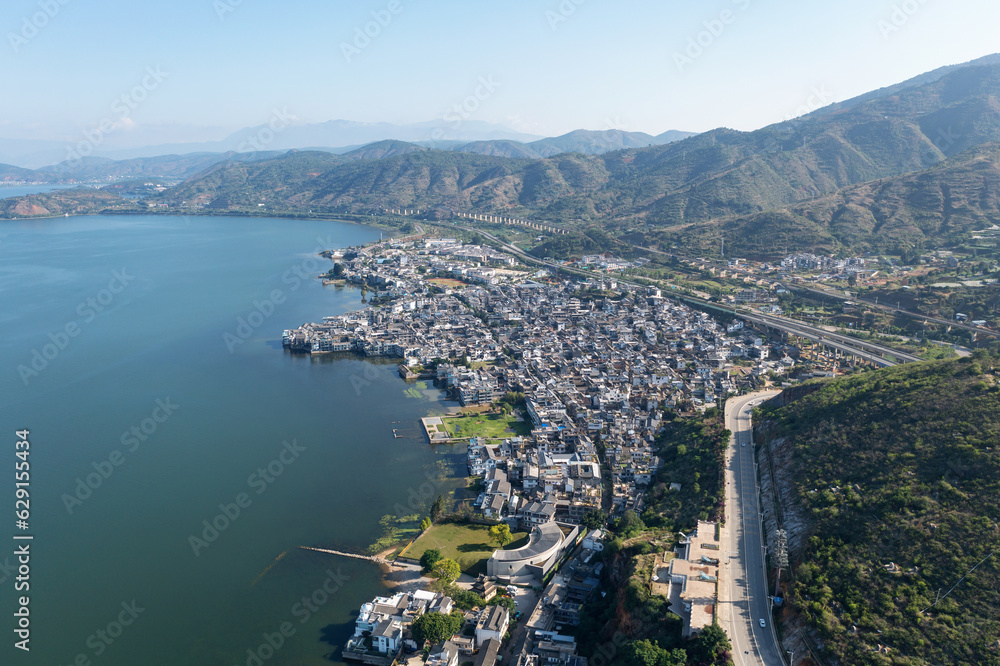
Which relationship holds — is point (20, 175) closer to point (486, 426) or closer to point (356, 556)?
point (486, 426)

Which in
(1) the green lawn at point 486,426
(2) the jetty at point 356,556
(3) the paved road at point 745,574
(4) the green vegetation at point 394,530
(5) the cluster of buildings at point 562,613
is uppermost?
(3) the paved road at point 745,574

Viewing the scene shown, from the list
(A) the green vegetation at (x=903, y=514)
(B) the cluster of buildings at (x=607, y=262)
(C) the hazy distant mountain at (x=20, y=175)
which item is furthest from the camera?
(C) the hazy distant mountain at (x=20, y=175)

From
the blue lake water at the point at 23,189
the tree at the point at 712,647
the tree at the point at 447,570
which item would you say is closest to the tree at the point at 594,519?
the tree at the point at 447,570

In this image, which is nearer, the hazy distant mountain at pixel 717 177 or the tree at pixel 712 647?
the tree at pixel 712 647

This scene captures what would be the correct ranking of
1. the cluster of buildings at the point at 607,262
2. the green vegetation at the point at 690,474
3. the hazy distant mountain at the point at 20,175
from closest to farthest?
the green vegetation at the point at 690,474 → the cluster of buildings at the point at 607,262 → the hazy distant mountain at the point at 20,175

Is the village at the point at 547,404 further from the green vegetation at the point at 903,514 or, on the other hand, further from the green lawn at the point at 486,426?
the green vegetation at the point at 903,514

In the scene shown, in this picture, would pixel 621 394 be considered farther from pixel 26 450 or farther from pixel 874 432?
pixel 26 450

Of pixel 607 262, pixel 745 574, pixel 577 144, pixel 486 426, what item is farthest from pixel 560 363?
pixel 577 144
